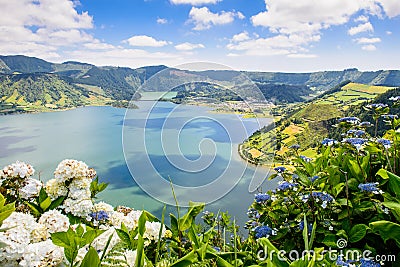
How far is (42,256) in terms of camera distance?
2.76 feet

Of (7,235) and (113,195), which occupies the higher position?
(7,235)

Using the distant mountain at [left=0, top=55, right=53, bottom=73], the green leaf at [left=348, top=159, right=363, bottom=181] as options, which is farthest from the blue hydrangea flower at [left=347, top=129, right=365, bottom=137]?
the distant mountain at [left=0, top=55, right=53, bottom=73]

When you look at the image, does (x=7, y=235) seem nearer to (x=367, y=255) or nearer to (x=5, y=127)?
(x=367, y=255)

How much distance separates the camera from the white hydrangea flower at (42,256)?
84 centimetres

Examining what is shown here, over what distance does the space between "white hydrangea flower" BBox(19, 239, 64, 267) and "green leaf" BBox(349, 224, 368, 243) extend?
945 mm

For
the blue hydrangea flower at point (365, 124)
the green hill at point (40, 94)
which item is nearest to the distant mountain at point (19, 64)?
the green hill at point (40, 94)

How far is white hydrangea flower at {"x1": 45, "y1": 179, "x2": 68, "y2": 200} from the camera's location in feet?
4.92

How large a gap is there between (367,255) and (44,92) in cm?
12677

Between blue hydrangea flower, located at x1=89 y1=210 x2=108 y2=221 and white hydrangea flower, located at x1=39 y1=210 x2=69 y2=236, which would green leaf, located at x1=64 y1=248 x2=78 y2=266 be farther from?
blue hydrangea flower, located at x1=89 y1=210 x2=108 y2=221

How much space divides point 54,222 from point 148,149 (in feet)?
6.73

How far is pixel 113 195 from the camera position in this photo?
37.0 metres

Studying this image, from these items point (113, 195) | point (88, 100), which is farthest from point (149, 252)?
point (88, 100)

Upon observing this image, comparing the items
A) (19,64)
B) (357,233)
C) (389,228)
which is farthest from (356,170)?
(19,64)

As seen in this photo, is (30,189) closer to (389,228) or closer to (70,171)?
(70,171)
